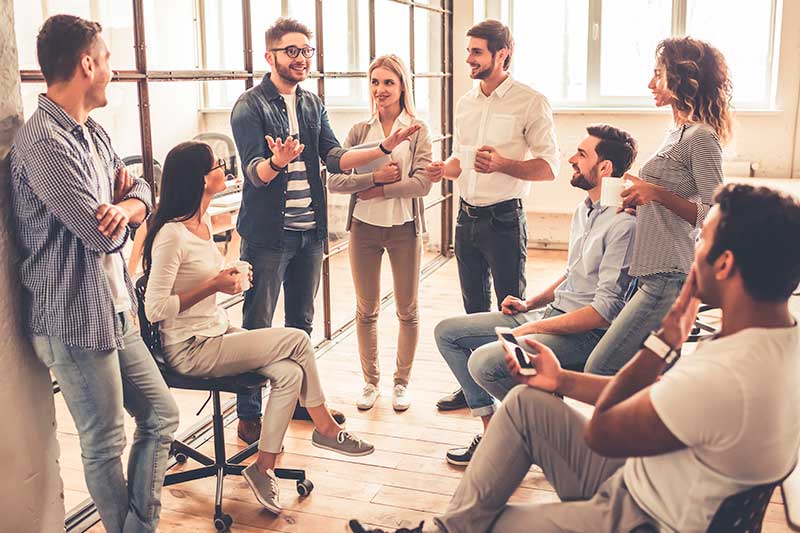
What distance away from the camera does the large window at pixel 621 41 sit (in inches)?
234

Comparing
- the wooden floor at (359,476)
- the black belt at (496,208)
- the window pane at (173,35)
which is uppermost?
the window pane at (173,35)

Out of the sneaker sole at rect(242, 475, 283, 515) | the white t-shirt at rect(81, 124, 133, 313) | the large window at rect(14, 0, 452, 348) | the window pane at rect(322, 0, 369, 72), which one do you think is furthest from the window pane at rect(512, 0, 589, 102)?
the white t-shirt at rect(81, 124, 133, 313)

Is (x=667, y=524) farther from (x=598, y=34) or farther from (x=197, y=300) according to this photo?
(x=598, y=34)

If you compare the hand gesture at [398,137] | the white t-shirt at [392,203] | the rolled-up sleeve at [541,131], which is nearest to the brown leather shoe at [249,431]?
the white t-shirt at [392,203]

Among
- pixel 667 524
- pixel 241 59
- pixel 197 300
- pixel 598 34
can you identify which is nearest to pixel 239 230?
pixel 197 300

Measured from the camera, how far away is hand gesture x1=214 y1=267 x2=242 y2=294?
240 cm

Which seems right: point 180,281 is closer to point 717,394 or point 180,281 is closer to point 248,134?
point 248,134

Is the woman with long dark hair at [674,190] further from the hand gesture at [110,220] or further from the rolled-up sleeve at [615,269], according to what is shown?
the hand gesture at [110,220]

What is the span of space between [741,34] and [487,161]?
379 cm

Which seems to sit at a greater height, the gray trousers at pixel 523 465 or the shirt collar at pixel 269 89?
the shirt collar at pixel 269 89

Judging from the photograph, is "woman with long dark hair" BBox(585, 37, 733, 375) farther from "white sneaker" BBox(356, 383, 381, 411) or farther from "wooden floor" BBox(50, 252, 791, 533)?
"white sneaker" BBox(356, 383, 381, 411)

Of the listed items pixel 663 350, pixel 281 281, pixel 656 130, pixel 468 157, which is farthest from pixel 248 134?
pixel 656 130

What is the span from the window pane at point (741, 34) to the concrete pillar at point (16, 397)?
517 centimetres

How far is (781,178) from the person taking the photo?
579 cm
